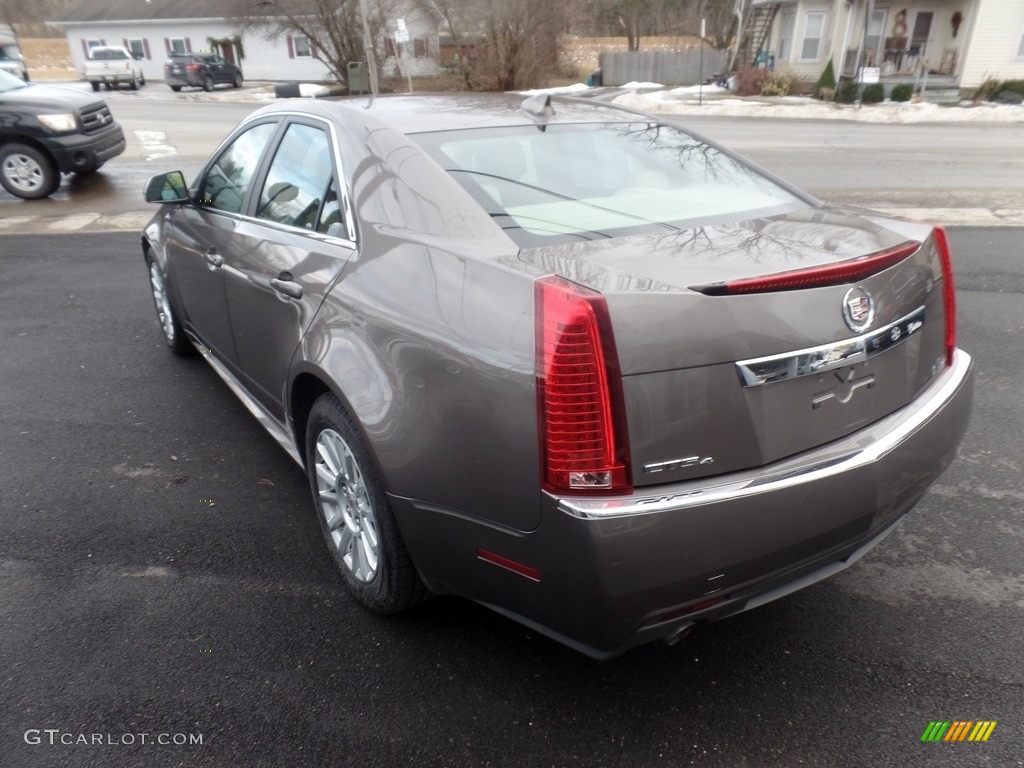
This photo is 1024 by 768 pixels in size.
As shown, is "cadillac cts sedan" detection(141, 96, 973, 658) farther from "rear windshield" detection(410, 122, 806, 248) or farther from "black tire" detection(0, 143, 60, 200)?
"black tire" detection(0, 143, 60, 200)

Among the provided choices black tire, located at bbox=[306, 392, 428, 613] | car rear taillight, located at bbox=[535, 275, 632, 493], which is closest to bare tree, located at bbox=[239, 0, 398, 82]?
black tire, located at bbox=[306, 392, 428, 613]

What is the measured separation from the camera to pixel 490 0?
30594mm

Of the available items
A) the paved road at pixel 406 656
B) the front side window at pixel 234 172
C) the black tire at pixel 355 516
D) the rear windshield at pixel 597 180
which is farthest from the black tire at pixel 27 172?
the rear windshield at pixel 597 180

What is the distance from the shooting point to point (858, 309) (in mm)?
2127

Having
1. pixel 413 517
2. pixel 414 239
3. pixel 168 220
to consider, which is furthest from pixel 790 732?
pixel 168 220

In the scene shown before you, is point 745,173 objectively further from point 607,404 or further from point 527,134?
point 607,404

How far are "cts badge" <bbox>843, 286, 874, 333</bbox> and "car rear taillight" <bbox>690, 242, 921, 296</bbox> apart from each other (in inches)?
1.5

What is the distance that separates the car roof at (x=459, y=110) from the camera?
9.93 feet

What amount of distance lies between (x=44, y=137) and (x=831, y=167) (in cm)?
1150

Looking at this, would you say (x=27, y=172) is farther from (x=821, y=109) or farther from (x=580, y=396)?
(x=821, y=109)

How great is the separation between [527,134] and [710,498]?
1.75 meters

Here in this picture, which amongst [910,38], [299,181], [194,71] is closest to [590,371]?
[299,181]

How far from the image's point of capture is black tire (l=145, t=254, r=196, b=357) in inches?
200

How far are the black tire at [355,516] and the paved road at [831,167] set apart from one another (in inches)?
56.1
